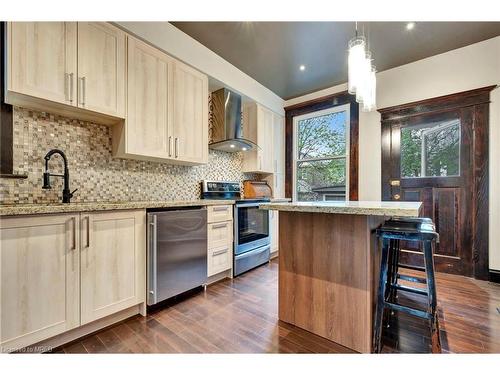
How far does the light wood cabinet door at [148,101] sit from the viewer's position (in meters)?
2.06

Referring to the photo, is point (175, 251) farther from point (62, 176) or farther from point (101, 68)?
point (101, 68)

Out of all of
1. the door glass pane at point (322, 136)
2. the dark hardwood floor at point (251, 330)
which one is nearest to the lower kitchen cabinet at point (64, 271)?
the dark hardwood floor at point (251, 330)

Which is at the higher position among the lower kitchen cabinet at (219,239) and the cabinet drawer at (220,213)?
the cabinet drawer at (220,213)

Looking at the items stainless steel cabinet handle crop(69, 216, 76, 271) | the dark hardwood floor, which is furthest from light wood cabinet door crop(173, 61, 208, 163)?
the dark hardwood floor

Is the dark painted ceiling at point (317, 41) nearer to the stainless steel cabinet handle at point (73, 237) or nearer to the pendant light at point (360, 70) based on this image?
the pendant light at point (360, 70)

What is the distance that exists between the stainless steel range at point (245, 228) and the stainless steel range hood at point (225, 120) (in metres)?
0.58

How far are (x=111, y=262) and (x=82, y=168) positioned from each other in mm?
908

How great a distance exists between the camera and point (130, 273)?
1.79 m

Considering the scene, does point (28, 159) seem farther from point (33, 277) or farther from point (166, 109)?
point (166, 109)

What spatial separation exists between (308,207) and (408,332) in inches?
48.4

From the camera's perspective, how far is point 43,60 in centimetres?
156

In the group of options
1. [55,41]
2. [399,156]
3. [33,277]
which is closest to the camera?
[33,277]
